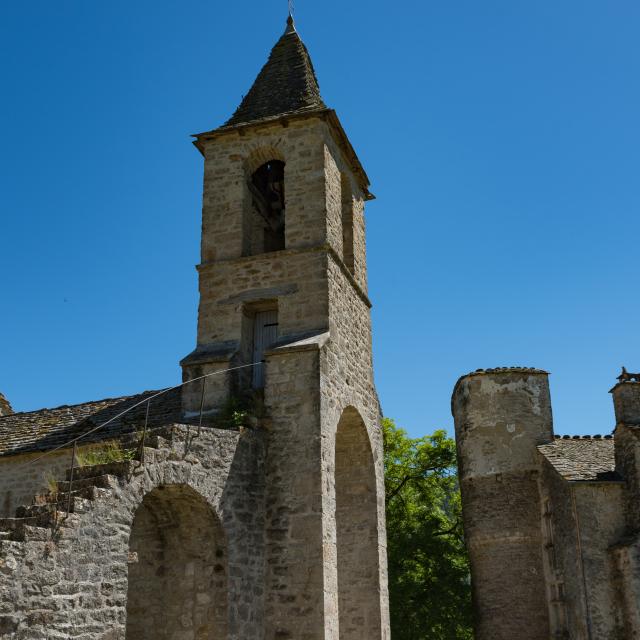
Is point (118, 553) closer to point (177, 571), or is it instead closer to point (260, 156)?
point (177, 571)

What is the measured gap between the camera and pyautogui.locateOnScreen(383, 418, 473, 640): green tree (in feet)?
64.8

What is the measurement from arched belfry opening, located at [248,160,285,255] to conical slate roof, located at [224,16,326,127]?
1038 millimetres

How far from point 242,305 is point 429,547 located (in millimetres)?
10464

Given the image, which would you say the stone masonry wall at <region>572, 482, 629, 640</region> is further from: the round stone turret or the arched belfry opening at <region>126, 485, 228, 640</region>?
the arched belfry opening at <region>126, 485, 228, 640</region>

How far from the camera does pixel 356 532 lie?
45.8ft

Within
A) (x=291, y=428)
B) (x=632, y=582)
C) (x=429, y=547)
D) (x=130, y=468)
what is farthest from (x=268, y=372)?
(x=429, y=547)

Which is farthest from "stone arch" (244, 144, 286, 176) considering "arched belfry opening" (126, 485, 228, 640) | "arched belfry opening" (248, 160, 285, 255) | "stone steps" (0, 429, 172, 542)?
"arched belfry opening" (126, 485, 228, 640)

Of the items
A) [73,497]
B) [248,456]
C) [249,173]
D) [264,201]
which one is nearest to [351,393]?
[248,456]

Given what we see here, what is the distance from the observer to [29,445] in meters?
14.4

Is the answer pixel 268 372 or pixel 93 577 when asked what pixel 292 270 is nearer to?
pixel 268 372

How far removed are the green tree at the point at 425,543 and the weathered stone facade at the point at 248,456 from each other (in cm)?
673

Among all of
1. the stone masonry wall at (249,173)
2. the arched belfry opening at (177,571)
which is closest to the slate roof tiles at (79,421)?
the arched belfry opening at (177,571)

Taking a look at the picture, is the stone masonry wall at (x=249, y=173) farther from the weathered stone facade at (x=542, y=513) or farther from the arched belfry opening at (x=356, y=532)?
the weathered stone facade at (x=542, y=513)

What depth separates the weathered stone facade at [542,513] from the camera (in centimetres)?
1513
